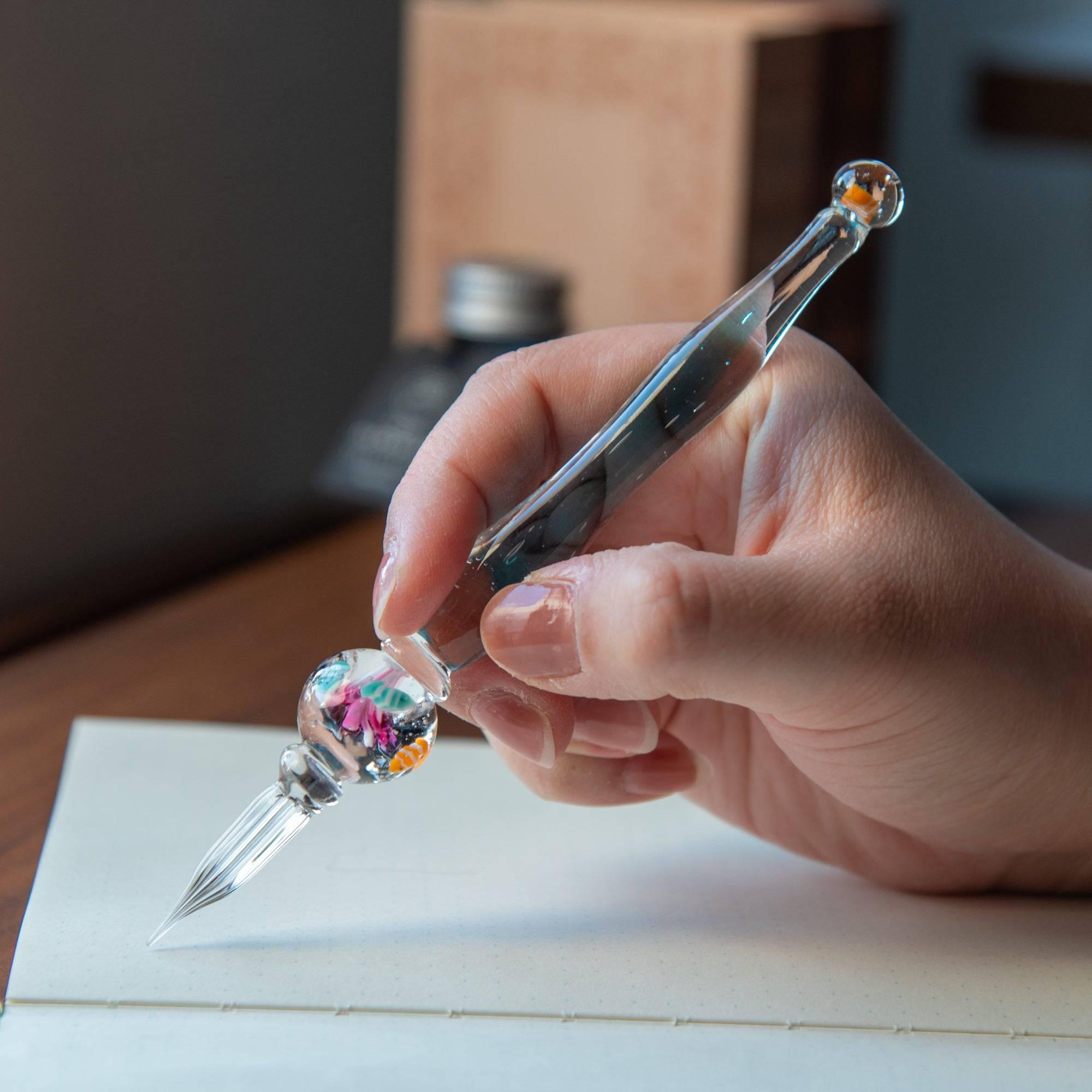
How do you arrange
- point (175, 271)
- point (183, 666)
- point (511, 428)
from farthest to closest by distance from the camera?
point (175, 271)
point (183, 666)
point (511, 428)

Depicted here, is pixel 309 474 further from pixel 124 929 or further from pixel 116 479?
pixel 124 929

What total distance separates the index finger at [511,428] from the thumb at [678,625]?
2.6 inches

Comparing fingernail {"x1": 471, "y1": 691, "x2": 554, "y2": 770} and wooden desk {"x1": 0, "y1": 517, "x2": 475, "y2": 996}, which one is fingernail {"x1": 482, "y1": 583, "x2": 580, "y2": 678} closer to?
fingernail {"x1": 471, "y1": 691, "x2": 554, "y2": 770}

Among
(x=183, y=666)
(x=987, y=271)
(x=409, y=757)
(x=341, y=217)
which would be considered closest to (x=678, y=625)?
(x=409, y=757)

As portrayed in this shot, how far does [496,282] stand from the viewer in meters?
0.92

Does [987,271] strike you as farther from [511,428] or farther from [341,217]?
[511,428]

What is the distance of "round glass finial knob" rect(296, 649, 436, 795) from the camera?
1.42 feet

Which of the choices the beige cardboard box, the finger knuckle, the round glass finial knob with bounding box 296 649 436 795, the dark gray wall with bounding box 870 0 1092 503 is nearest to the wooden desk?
the round glass finial knob with bounding box 296 649 436 795

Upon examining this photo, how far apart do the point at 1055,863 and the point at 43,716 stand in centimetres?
46

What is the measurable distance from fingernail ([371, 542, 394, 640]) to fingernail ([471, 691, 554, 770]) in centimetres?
5

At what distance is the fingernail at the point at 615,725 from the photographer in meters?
0.52

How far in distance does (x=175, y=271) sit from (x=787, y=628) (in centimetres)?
63

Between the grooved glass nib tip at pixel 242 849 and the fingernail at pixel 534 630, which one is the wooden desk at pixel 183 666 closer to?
the grooved glass nib tip at pixel 242 849

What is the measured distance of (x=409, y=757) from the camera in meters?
0.44
